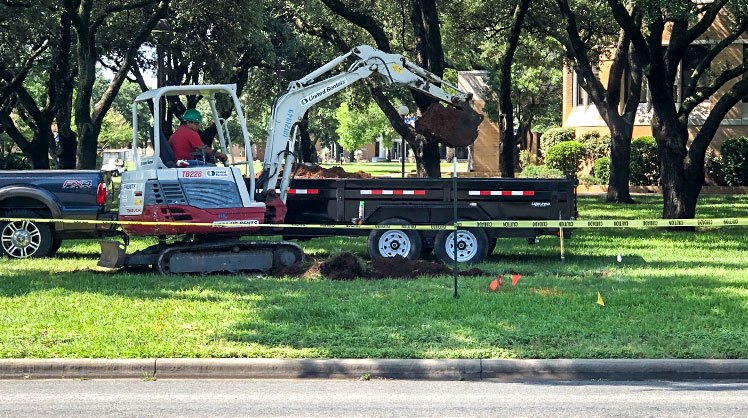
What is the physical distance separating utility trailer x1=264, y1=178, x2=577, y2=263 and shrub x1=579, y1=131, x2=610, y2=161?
2411cm

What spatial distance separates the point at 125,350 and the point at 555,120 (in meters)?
61.0

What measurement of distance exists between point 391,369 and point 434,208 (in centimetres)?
699

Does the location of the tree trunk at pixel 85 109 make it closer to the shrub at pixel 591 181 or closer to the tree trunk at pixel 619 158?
the tree trunk at pixel 619 158

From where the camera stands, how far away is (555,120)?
67.6 meters

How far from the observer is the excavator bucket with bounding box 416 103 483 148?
1666 centimetres

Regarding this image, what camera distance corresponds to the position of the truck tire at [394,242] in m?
15.4

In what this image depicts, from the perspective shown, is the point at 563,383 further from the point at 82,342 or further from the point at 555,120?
the point at 555,120

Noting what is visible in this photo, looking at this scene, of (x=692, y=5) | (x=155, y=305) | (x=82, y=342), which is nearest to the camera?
(x=82, y=342)

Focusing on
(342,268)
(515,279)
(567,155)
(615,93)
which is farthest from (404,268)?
(567,155)

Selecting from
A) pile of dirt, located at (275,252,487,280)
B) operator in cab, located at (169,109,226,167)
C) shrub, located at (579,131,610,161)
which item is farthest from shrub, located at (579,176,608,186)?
operator in cab, located at (169,109,226,167)

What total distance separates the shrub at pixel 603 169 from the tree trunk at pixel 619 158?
6.98 metres

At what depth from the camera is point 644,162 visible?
36.4 m

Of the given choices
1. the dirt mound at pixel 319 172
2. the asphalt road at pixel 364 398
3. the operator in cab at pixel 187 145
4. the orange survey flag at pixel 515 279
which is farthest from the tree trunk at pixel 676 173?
the asphalt road at pixel 364 398

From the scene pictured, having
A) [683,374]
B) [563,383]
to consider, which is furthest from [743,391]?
[563,383]
